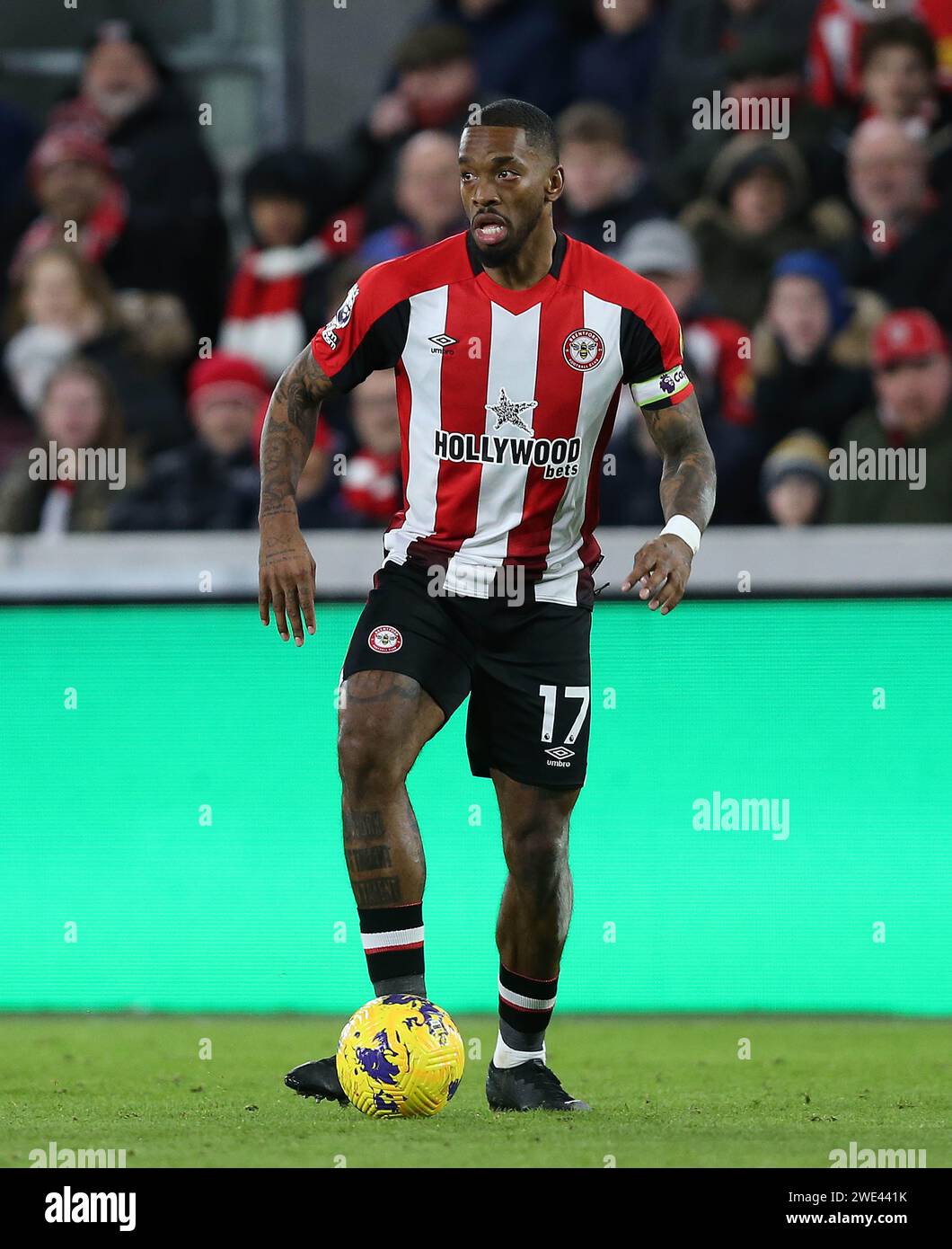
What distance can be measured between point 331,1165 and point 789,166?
6554mm

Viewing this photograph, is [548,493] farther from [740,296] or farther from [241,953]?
[740,296]

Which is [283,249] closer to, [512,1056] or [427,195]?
[427,195]

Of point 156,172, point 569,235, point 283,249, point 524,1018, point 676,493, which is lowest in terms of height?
point 524,1018

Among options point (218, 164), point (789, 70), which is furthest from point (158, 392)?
point (789, 70)

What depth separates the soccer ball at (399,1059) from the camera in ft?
14.0

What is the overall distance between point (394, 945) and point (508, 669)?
747 millimetres

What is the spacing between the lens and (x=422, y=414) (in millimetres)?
4723

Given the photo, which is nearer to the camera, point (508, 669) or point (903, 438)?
point (508, 669)

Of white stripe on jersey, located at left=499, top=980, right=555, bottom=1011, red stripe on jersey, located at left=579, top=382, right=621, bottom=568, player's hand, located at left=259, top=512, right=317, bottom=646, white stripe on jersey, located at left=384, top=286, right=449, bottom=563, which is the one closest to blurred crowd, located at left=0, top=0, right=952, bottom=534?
red stripe on jersey, located at left=579, top=382, right=621, bottom=568

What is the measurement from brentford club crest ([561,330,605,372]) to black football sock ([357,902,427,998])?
1.35m

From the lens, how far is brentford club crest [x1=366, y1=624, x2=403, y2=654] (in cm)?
454

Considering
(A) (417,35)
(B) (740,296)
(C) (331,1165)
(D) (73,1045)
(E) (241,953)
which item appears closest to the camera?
(C) (331,1165)

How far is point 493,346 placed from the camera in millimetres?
4648

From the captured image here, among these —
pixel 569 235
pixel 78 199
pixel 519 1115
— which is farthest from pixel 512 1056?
pixel 78 199
